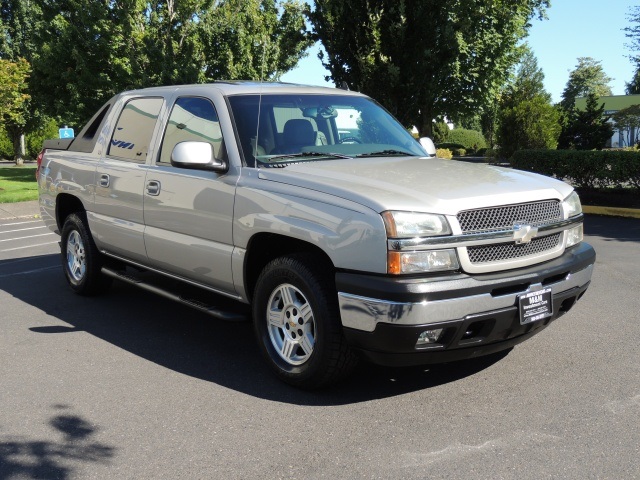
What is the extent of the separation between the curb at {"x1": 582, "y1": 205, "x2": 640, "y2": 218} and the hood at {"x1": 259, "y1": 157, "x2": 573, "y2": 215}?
9.13m

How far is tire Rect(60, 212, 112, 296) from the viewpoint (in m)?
6.65

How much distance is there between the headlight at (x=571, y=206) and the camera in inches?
181

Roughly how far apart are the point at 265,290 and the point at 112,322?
2.22 metres

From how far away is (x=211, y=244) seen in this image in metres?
4.92

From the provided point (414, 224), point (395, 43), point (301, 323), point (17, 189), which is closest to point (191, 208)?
point (301, 323)

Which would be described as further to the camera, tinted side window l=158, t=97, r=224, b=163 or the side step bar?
tinted side window l=158, t=97, r=224, b=163

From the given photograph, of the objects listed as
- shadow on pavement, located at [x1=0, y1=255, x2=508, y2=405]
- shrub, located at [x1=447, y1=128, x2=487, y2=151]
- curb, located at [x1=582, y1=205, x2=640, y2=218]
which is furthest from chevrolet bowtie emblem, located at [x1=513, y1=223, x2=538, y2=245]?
shrub, located at [x1=447, y1=128, x2=487, y2=151]

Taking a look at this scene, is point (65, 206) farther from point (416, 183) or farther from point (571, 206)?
point (571, 206)

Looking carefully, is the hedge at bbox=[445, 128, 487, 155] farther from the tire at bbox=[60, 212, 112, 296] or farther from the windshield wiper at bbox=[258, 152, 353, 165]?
the windshield wiper at bbox=[258, 152, 353, 165]

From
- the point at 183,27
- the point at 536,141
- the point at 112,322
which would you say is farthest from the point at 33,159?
the point at 112,322

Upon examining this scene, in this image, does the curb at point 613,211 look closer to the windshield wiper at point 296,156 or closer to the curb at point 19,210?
the windshield wiper at point 296,156

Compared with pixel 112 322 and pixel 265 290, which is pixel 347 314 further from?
pixel 112 322

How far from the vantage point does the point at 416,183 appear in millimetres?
4203

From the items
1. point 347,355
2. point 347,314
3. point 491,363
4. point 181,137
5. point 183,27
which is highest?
point 183,27
